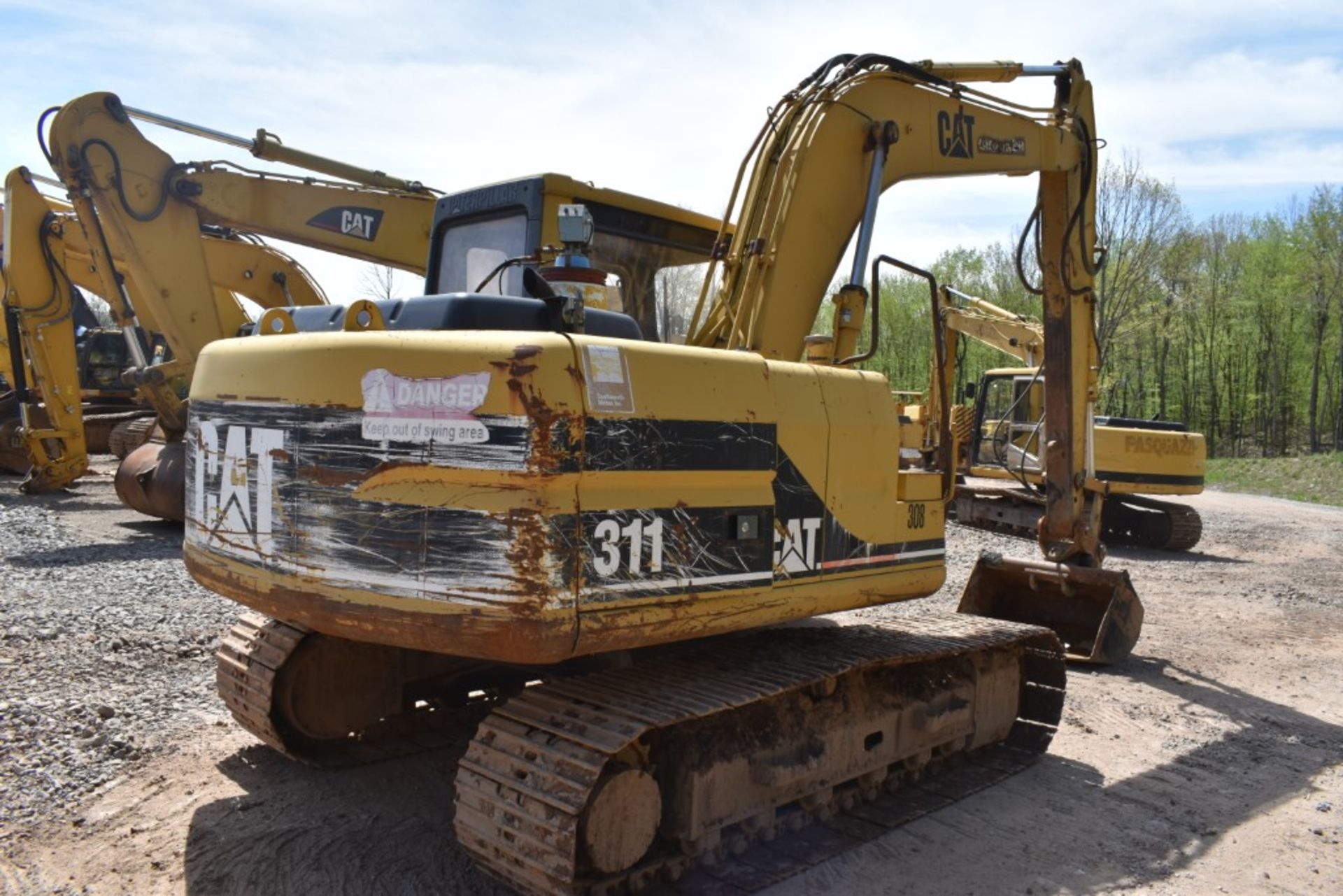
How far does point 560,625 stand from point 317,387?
3.41 ft

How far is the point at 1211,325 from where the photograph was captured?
4316cm

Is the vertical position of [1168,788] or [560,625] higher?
[560,625]

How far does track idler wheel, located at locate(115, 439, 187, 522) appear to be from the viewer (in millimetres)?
10977

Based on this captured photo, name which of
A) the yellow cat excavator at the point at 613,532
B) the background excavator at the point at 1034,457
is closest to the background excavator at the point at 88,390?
the yellow cat excavator at the point at 613,532

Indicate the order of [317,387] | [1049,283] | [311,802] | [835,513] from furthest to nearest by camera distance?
[1049,283], [311,802], [835,513], [317,387]

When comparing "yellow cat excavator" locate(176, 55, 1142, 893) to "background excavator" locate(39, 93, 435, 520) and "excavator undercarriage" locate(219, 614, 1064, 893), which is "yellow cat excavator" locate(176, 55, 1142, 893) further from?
"background excavator" locate(39, 93, 435, 520)

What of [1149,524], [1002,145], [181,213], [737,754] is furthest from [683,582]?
[1149,524]

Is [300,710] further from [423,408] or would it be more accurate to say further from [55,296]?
[55,296]

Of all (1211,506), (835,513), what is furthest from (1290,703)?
(1211,506)

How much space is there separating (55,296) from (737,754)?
12833 mm

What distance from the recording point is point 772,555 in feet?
11.8

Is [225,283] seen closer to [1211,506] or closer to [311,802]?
[311,802]

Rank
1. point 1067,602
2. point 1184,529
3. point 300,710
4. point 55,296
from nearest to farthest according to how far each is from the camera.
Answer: point 300,710 < point 1067,602 < point 1184,529 < point 55,296

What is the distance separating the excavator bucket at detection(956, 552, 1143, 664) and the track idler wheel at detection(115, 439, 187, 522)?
7926mm
